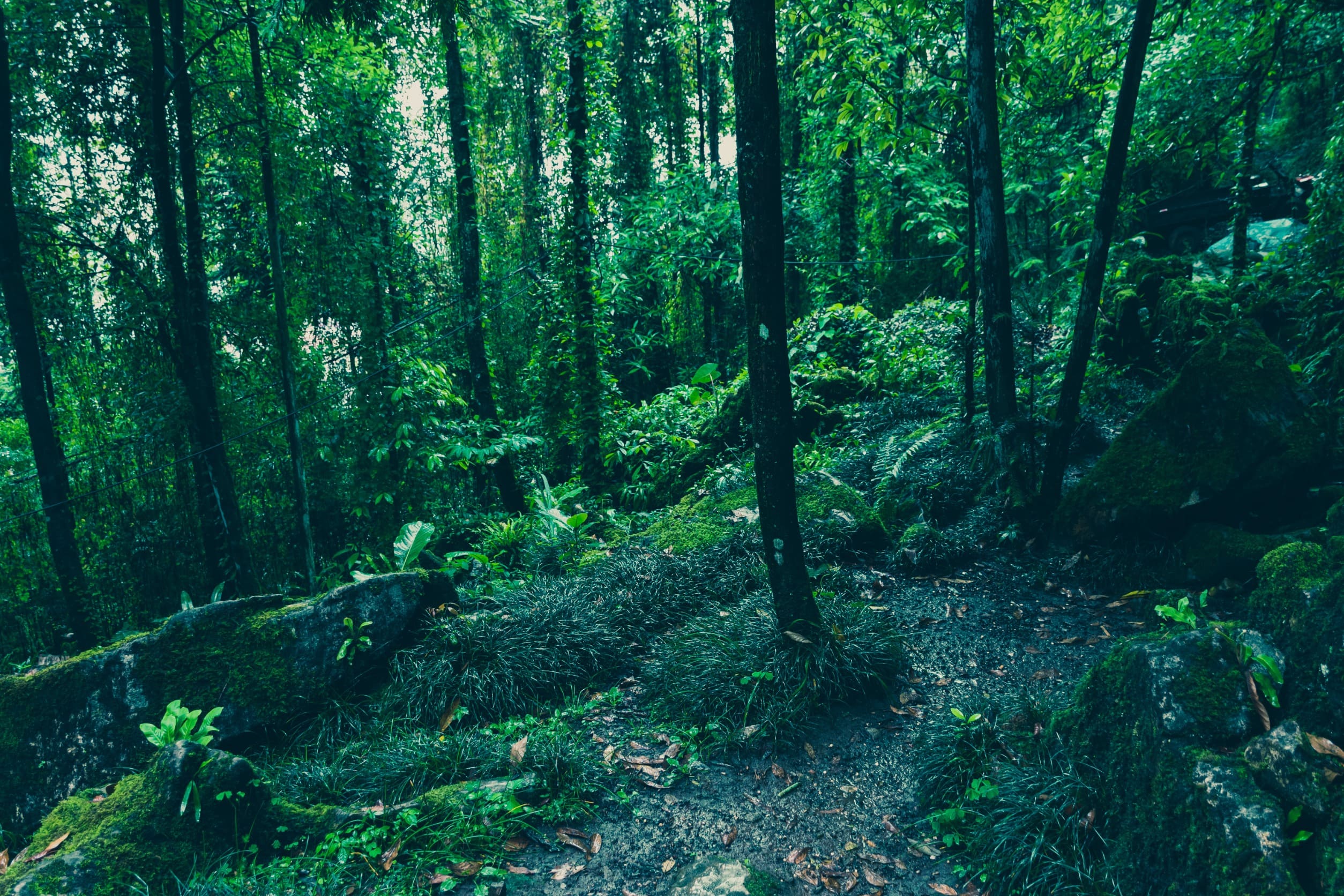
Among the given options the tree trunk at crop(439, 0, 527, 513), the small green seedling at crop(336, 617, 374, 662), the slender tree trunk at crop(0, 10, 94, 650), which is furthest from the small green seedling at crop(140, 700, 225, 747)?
the tree trunk at crop(439, 0, 527, 513)

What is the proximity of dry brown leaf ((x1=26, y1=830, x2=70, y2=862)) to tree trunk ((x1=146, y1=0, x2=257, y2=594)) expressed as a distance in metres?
4.20

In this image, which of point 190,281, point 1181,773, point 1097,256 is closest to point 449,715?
point 1181,773

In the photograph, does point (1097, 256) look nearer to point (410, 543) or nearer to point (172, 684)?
point (410, 543)

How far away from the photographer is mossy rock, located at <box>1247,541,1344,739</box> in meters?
2.31

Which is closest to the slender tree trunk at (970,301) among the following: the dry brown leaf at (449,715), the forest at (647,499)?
the forest at (647,499)

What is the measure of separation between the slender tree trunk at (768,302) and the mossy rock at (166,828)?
2988 mm

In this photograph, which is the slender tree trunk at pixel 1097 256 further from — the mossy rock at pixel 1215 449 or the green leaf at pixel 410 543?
the green leaf at pixel 410 543

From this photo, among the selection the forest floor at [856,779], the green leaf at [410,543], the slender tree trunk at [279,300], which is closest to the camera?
the forest floor at [856,779]

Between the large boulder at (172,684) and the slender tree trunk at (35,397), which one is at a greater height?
the slender tree trunk at (35,397)

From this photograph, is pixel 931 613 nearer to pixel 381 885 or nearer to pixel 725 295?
pixel 381 885

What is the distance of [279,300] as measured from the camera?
283 inches

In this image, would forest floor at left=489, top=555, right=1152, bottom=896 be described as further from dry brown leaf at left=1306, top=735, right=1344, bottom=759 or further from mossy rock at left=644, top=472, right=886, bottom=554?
dry brown leaf at left=1306, top=735, right=1344, bottom=759

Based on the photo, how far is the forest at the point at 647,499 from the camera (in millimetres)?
3080

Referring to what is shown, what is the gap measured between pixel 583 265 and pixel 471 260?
5.76 feet
